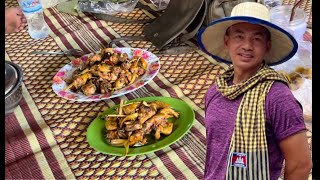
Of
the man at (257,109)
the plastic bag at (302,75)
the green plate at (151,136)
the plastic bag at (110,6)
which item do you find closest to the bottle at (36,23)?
the plastic bag at (110,6)

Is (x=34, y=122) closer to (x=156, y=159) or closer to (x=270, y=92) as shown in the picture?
(x=156, y=159)

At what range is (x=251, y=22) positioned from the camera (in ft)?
1.72

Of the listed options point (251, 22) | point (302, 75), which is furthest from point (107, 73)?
point (251, 22)

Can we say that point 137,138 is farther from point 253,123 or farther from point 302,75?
point 302,75

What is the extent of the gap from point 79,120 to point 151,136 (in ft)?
0.78

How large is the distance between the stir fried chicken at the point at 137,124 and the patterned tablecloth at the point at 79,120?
48mm

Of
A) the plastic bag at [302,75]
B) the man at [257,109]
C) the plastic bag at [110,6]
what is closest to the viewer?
the man at [257,109]

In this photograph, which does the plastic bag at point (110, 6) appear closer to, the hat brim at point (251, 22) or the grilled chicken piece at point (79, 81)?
the grilled chicken piece at point (79, 81)

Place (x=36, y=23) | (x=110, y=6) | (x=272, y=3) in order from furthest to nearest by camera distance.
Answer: (x=110, y=6), (x=36, y=23), (x=272, y=3)

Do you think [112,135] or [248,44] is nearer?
[248,44]

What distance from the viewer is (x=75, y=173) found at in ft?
2.80

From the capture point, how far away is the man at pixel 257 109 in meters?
0.53

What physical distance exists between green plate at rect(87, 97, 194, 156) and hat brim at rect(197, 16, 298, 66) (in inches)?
9.3

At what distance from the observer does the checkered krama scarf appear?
0.54 metres
